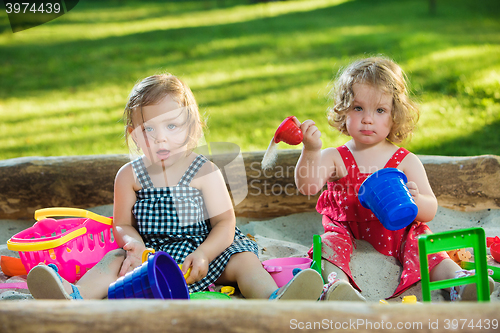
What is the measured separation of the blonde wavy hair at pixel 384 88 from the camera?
6.96 ft

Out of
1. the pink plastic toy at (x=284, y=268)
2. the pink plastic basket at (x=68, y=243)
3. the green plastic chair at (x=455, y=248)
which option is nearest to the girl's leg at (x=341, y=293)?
the green plastic chair at (x=455, y=248)

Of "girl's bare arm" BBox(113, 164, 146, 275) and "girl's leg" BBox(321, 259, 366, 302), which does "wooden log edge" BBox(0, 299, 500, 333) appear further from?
"girl's bare arm" BBox(113, 164, 146, 275)

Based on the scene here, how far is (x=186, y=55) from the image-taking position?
26.6 ft

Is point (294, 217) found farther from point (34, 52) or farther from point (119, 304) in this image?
point (34, 52)

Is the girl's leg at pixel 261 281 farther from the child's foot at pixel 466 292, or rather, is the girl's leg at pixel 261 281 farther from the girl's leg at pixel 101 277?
the child's foot at pixel 466 292

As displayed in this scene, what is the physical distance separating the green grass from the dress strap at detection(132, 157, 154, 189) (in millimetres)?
463

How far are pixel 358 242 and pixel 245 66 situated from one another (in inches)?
221

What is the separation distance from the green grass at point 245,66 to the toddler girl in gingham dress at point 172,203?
0.41 meters

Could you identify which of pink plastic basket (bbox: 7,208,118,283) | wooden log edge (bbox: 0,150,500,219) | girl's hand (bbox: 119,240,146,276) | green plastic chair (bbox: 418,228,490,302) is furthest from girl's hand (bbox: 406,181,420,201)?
pink plastic basket (bbox: 7,208,118,283)

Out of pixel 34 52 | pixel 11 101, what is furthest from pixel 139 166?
pixel 34 52

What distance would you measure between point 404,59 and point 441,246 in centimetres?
622

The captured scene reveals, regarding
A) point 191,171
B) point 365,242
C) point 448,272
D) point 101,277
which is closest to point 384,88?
point 365,242

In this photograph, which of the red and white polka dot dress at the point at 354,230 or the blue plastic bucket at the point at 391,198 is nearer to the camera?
the blue plastic bucket at the point at 391,198

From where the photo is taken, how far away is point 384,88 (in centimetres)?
210
